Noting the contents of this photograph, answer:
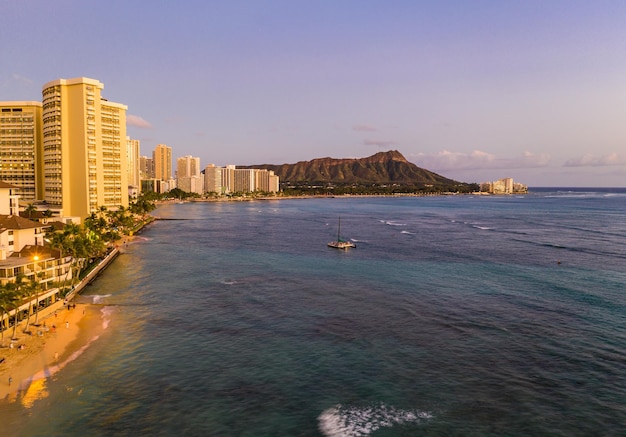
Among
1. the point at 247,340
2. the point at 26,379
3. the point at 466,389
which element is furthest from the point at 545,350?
the point at 26,379

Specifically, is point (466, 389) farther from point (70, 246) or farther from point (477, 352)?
point (70, 246)

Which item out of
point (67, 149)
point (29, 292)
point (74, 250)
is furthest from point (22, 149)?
point (29, 292)

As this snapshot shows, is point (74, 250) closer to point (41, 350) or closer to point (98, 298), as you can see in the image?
point (98, 298)

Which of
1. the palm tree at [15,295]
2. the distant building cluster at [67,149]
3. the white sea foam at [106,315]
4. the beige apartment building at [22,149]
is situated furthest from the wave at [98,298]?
the beige apartment building at [22,149]

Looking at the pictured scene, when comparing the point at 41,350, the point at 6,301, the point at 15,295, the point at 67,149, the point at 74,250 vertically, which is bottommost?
the point at 41,350

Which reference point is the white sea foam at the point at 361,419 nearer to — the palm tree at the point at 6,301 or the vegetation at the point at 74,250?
the palm tree at the point at 6,301

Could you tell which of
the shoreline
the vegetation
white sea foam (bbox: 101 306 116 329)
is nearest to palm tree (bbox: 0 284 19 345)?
the vegetation
